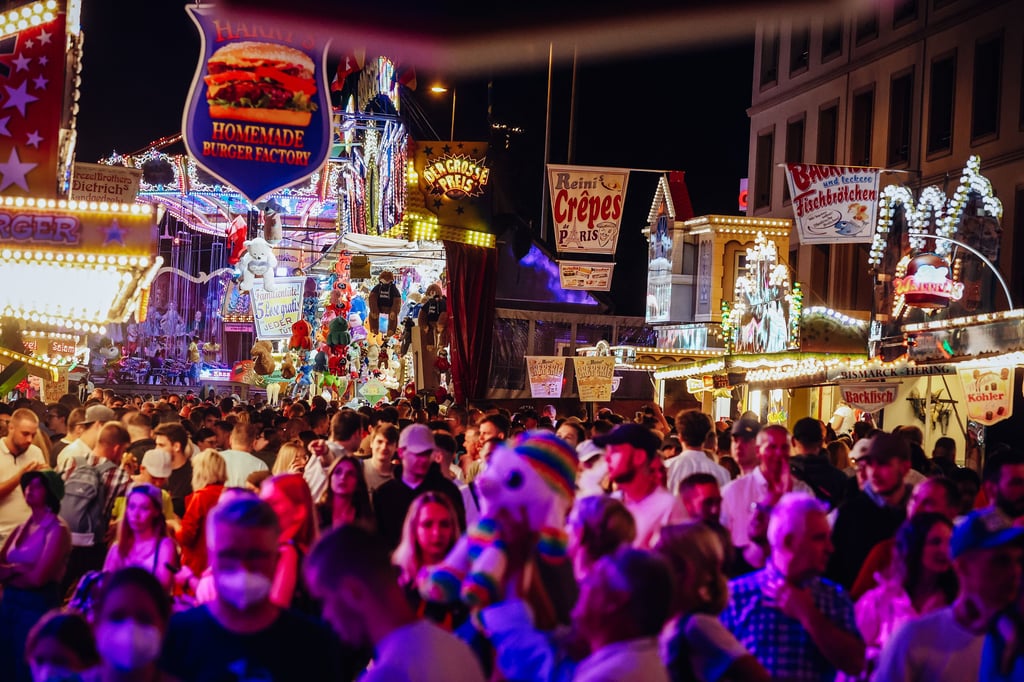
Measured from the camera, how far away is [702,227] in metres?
38.9

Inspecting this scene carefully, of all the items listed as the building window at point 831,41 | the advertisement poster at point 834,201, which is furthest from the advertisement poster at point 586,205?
the building window at point 831,41

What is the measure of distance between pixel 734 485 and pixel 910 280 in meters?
15.9

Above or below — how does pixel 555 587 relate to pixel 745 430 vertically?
below

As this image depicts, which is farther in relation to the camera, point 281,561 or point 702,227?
point 702,227

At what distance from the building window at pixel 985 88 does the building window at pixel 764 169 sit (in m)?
10.6

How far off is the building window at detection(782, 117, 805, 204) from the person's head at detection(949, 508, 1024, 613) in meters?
35.5

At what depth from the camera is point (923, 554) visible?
5.20 metres

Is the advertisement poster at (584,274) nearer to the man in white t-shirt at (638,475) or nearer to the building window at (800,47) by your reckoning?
the building window at (800,47)

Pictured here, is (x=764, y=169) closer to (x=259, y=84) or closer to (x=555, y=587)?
(x=259, y=84)

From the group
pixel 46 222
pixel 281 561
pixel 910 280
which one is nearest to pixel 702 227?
pixel 910 280

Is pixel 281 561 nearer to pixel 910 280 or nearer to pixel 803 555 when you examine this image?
pixel 803 555

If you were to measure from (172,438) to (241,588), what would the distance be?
6.47 metres

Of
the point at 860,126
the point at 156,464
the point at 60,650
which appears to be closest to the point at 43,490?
the point at 156,464

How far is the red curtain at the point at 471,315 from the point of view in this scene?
67.9 ft
